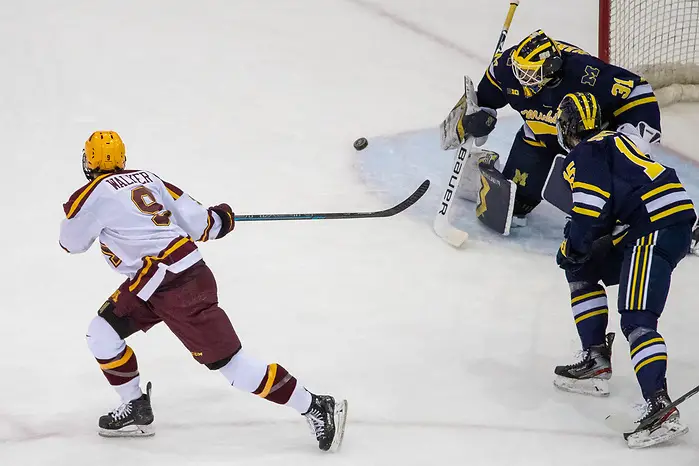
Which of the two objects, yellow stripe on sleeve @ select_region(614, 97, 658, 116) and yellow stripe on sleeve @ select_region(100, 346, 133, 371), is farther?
yellow stripe on sleeve @ select_region(614, 97, 658, 116)

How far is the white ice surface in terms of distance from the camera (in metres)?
2.74

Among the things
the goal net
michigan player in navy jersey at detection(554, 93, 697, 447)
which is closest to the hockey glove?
michigan player in navy jersey at detection(554, 93, 697, 447)

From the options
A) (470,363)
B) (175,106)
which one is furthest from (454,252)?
(175,106)

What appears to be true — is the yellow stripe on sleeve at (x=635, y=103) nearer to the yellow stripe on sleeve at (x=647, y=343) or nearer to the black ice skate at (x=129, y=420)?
the yellow stripe on sleeve at (x=647, y=343)

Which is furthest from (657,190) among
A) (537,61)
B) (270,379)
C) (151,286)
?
(151,286)

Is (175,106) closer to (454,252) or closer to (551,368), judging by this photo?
(454,252)

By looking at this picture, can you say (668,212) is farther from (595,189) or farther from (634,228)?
(595,189)

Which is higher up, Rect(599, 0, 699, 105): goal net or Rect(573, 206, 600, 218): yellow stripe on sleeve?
Rect(573, 206, 600, 218): yellow stripe on sleeve

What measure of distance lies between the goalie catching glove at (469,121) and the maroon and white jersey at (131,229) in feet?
5.17

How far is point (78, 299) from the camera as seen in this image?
3.41 metres

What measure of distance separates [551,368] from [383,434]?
0.67 m

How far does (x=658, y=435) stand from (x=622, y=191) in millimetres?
639

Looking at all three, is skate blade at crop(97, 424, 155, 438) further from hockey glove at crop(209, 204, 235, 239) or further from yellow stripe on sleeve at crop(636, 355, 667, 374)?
yellow stripe on sleeve at crop(636, 355, 667, 374)

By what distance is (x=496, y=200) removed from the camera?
12.8ft
